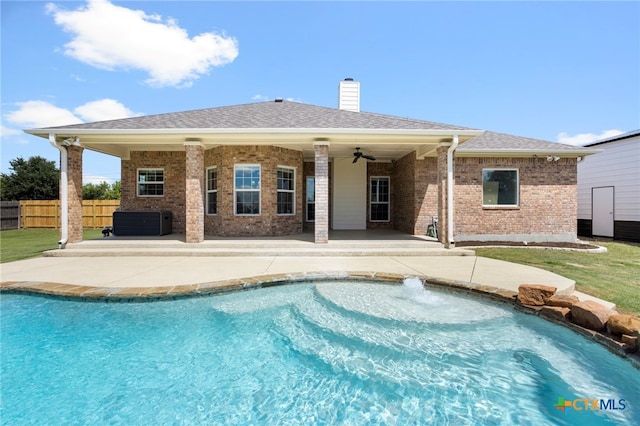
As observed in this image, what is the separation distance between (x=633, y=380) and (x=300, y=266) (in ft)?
17.3

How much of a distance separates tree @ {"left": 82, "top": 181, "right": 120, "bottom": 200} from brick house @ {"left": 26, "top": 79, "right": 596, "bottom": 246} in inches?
1222

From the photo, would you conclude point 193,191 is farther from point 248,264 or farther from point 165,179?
point 165,179

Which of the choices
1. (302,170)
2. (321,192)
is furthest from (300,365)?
(302,170)

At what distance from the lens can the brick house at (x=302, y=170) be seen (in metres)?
→ 8.62

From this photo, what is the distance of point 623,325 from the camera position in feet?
10.7

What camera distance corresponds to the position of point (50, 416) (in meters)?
2.41

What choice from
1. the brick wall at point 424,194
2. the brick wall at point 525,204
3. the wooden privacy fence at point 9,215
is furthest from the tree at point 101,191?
the brick wall at point 525,204

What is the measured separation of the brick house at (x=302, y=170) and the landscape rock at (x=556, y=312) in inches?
183

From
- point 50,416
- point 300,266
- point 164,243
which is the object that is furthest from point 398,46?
point 50,416

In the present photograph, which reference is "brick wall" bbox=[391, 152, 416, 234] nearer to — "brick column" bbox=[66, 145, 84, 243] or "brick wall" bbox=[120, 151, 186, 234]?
"brick wall" bbox=[120, 151, 186, 234]

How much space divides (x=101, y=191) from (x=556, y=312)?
4607 centimetres

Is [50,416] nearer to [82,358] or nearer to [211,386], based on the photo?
[82,358]

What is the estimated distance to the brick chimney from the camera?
13508 millimetres

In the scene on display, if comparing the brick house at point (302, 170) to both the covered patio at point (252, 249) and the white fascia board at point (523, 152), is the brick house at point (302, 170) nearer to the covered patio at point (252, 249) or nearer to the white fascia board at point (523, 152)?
the white fascia board at point (523, 152)
